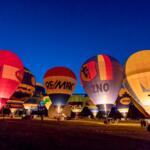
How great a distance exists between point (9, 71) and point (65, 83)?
13.0m

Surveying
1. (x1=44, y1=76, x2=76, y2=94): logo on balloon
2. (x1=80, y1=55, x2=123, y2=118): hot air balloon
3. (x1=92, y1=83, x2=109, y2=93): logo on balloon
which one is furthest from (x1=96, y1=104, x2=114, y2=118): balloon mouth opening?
(x1=44, y1=76, x2=76, y2=94): logo on balloon

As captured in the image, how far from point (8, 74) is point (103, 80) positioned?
34.6 feet

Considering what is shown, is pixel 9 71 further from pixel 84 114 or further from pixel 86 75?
pixel 84 114

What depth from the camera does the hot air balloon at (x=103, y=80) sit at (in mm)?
30062

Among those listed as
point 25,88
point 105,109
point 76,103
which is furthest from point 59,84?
point 76,103

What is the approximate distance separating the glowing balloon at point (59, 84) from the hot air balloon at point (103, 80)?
23.0ft

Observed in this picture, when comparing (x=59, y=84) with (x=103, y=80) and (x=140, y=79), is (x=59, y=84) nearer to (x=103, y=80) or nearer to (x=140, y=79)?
(x=103, y=80)

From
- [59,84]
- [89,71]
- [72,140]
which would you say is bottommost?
[72,140]

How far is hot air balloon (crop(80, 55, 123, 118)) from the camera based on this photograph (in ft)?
98.6

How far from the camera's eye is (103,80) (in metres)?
30.8

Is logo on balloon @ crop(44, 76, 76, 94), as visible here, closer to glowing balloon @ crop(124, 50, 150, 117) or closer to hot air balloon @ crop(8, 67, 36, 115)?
hot air balloon @ crop(8, 67, 36, 115)

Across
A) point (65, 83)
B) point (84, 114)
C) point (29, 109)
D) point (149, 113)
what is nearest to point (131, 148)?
Result: point (149, 113)

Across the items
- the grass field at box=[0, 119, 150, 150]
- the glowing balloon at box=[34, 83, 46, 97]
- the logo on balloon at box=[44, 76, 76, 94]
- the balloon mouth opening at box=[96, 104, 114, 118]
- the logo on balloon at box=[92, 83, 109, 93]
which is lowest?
the grass field at box=[0, 119, 150, 150]

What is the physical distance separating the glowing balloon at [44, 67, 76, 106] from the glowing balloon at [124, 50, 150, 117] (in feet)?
43.2
